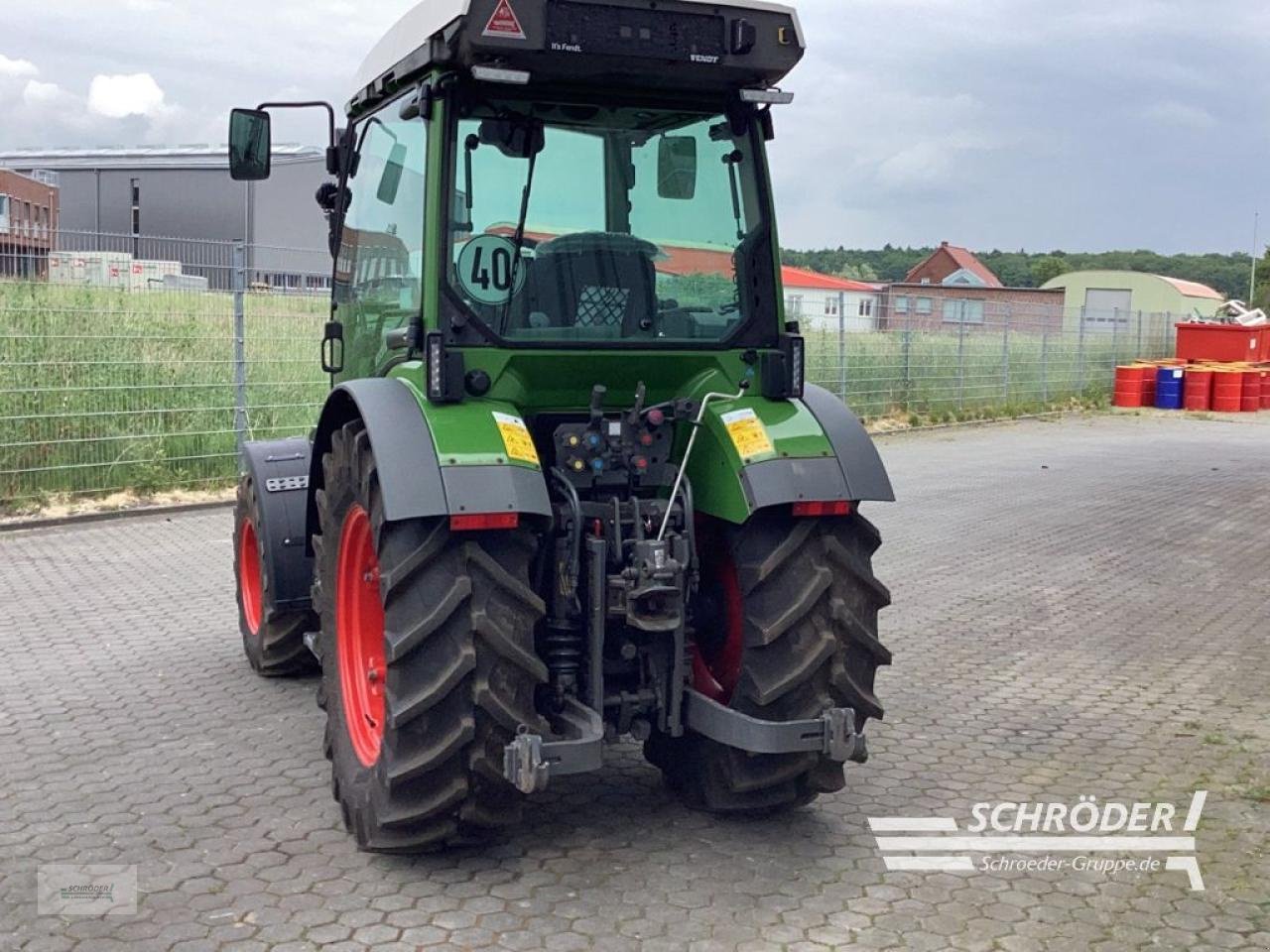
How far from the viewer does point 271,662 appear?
6.59 meters

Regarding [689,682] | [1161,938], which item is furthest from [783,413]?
[1161,938]

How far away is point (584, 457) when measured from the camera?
4.70 m

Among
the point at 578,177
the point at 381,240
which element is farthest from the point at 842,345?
the point at 578,177

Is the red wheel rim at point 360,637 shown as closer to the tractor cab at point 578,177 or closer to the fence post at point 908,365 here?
the tractor cab at point 578,177

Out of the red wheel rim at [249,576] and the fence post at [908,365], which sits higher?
the fence post at [908,365]

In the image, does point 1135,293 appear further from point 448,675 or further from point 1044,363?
point 448,675

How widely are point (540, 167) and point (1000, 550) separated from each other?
7.00 metres

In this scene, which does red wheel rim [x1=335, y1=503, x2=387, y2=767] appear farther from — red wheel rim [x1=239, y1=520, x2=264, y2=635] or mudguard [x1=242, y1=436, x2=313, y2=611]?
red wheel rim [x1=239, y1=520, x2=264, y2=635]

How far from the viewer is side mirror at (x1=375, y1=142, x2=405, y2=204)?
5.05m

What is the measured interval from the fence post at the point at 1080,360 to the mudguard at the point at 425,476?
82.7ft

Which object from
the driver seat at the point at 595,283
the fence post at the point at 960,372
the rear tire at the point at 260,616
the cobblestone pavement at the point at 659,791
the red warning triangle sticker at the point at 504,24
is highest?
the red warning triangle sticker at the point at 504,24

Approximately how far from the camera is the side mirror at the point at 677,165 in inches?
→ 195

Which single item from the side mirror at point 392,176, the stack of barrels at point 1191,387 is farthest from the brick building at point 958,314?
the side mirror at point 392,176

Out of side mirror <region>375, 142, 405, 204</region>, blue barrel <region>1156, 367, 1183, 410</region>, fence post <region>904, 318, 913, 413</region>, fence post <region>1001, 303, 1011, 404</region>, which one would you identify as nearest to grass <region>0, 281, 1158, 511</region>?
side mirror <region>375, 142, 405, 204</region>
